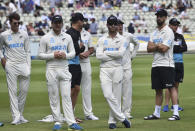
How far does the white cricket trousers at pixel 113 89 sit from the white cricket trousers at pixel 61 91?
0.72 metres

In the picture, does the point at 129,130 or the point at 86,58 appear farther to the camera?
the point at 86,58

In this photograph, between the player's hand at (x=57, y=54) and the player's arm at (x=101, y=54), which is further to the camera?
the player's arm at (x=101, y=54)

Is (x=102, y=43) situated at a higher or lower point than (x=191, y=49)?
higher

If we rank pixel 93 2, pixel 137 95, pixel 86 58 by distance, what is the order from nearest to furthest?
pixel 86 58 < pixel 137 95 < pixel 93 2

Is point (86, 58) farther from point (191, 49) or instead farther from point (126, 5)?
point (126, 5)

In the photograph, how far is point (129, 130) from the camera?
34.1 ft

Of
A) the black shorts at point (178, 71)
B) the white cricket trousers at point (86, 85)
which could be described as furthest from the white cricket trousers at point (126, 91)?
the black shorts at point (178, 71)

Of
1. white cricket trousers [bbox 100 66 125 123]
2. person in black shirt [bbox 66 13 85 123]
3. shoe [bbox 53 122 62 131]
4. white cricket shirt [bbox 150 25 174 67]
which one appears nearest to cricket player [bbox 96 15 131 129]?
white cricket trousers [bbox 100 66 125 123]

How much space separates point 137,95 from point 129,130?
253 inches

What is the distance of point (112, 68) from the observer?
10734mm

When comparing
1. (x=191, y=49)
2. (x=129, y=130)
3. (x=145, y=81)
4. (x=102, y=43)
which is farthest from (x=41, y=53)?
(x=191, y=49)

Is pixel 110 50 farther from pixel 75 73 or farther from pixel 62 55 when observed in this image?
pixel 75 73

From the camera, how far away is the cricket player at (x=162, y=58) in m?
11.8

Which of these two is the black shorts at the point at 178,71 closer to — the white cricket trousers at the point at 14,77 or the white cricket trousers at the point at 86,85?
the white cricket trousers at the point at 86,85
